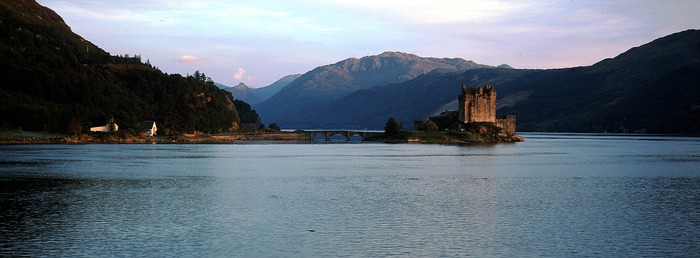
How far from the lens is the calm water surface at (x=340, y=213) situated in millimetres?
31453

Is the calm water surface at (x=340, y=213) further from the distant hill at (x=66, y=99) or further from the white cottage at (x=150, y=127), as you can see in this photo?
the white cottage at (x=150, y=127)

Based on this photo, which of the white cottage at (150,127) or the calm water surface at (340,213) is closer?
the calm water surface at (340,213)

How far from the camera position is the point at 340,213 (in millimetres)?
42344

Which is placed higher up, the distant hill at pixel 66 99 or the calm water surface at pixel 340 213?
the distant hill at pixel 66 99

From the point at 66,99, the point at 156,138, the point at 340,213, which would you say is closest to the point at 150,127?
the point at 156,138

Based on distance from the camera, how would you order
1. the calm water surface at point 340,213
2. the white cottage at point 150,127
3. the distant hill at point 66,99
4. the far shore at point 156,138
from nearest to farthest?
the calm water surface at point 340,213
the far shore at point 156,138
the distant hill at point 66,99
the white cottage at point 150,127

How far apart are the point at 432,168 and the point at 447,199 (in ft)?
116

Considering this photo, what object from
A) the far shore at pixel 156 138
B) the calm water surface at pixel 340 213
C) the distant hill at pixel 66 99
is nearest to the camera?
the calm water surface at pixel 340 213

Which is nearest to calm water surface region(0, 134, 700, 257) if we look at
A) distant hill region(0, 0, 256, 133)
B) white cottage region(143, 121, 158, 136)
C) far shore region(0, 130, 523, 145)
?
far shore region(0, 130, 523, 145)

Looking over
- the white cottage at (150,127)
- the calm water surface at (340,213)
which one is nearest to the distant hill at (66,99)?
the white cottage at (150,127)

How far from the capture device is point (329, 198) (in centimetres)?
5062

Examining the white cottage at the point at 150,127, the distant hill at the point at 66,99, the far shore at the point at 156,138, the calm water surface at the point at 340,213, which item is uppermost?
the distant hill at the point at 66,99

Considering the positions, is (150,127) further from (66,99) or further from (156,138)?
(66,99)

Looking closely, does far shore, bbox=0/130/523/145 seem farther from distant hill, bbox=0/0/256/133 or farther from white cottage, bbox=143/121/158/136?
distant hill, bbox=0/0/256/133
